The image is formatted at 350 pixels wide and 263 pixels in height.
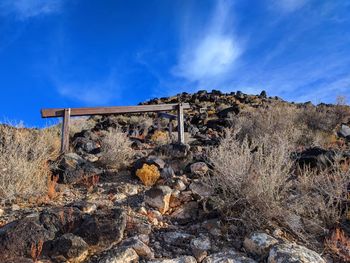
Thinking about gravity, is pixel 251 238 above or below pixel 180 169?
below

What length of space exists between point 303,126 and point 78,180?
9985 millimetres

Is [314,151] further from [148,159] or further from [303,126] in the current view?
[303,126]

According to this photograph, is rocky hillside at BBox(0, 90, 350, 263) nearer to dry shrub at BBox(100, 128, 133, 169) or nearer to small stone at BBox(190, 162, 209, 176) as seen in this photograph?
small stone at BBox(190, 162, 209, 176)

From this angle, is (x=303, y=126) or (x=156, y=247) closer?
(x=156, y=247)

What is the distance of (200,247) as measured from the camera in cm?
462

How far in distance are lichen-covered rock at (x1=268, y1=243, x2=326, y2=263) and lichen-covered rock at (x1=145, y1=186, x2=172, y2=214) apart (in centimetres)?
180

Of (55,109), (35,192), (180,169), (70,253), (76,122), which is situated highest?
(76,122)

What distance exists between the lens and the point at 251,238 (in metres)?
4.64

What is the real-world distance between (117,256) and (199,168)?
3268 mm

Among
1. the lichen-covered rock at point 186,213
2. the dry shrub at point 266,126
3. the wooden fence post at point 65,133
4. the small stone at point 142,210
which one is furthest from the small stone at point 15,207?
the dry shrub at point 266,126

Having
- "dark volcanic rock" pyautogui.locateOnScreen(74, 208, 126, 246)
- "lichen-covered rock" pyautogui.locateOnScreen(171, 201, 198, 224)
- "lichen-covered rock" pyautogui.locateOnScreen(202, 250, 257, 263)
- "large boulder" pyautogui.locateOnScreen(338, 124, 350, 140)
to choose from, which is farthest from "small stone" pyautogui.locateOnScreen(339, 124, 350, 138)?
"dark volcanic rock" pyautogui.locateOnScreen(74, 208, 126, 246)

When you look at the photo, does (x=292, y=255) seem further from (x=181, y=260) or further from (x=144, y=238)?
(x=144, y=238)

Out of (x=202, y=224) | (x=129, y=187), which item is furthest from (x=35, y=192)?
(x=202, y=224)

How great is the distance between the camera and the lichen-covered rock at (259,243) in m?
4.46
